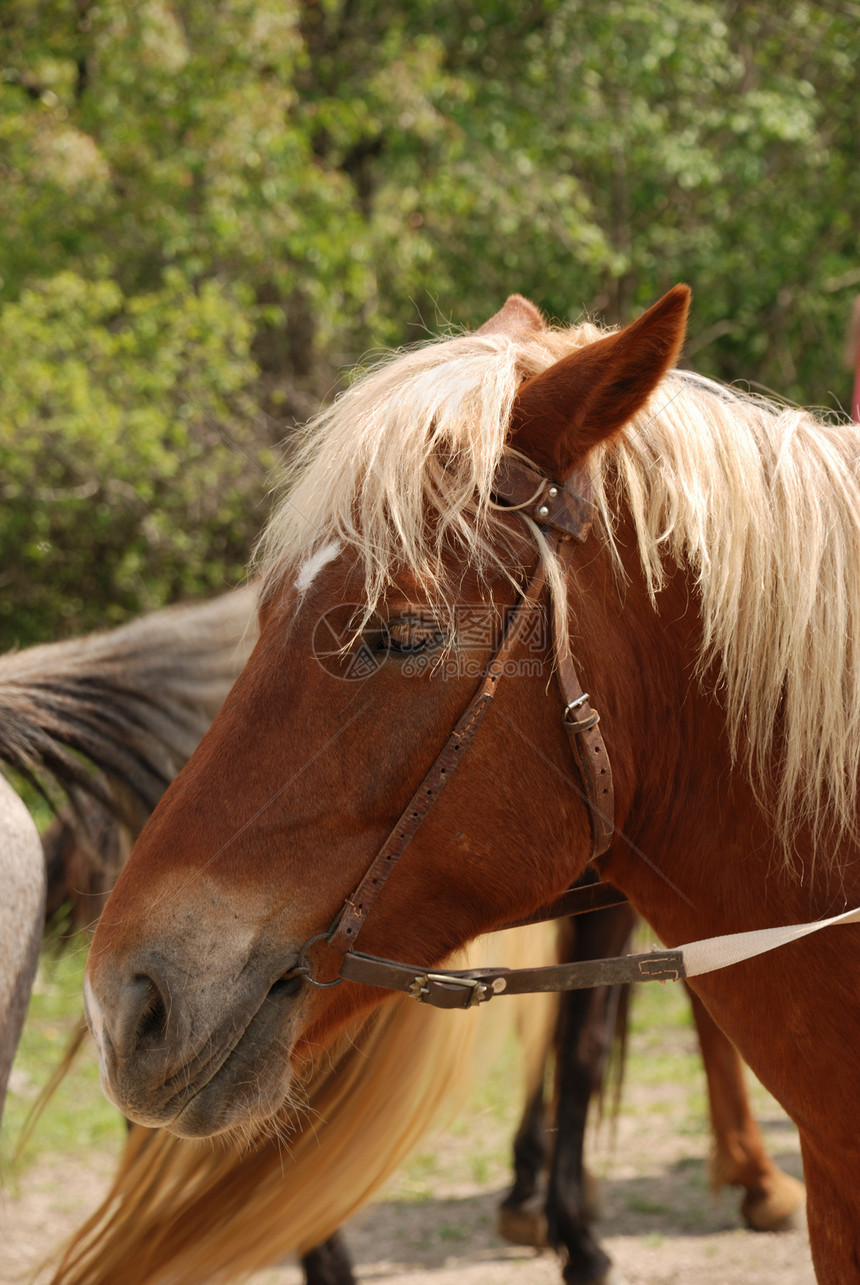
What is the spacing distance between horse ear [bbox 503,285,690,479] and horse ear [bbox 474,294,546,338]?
14.4 inches

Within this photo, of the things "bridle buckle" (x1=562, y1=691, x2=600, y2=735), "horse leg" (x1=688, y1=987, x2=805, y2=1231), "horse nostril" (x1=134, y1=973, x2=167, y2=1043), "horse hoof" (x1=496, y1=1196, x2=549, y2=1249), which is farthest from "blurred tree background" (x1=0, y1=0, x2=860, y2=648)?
"horse nostril" (x1=134, y1=973, x2=167, y2=1043)

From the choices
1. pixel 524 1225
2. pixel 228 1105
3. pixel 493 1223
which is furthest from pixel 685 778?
pixel 493 1223

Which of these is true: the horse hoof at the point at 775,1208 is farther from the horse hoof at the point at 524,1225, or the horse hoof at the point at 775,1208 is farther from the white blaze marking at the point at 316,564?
the white blaze marking at the point at 316,564

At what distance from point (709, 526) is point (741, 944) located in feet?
1.91

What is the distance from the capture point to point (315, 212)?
347 inches

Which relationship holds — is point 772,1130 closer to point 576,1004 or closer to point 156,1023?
point 576,1004

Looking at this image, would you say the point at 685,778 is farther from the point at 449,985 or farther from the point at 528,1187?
the point at 528,1187

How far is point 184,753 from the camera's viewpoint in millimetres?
2627

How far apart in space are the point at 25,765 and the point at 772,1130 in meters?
4.04

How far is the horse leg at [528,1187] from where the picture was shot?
3.75 metres

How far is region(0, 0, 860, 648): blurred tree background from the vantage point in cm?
798

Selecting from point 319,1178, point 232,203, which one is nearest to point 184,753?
point 319,1178

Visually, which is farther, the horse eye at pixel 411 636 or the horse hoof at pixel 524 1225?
the horse hoof at pixel 524 1225

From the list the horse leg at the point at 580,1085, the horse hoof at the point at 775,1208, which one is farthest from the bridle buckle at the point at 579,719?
the horse hoof at the point at 775,1208
